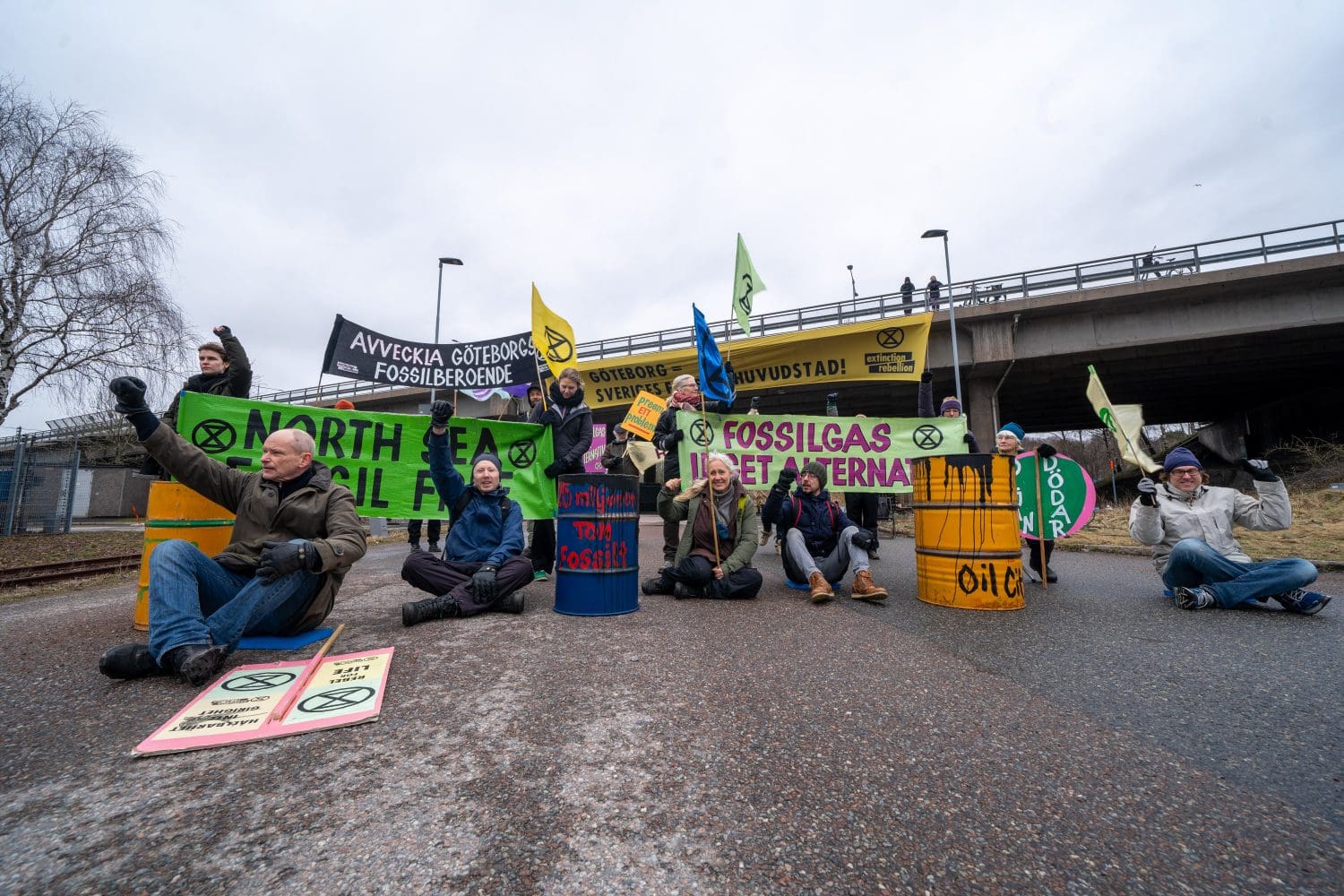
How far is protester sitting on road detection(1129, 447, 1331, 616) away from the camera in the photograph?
13.0ft

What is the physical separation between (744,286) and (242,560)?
6904 mm

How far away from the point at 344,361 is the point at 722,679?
745 cm

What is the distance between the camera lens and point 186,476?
3111 mm

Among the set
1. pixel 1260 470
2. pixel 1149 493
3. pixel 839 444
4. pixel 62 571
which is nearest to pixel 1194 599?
pixel 1149 493

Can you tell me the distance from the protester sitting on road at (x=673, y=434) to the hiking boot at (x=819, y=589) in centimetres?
177

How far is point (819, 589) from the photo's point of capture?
179 inches

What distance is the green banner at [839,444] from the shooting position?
673 centimetres

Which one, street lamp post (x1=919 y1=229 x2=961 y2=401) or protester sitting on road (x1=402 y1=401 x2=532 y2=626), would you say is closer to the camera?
protester sitting on road (x1=402 y1=401 x2=532 y2=626)

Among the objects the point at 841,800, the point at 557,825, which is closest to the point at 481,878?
the point at 557,825

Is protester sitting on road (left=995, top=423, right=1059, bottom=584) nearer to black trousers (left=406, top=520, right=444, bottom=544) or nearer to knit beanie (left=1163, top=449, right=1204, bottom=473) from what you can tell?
knit beanie (left=1163, top=449, right=1204, bottom=473)

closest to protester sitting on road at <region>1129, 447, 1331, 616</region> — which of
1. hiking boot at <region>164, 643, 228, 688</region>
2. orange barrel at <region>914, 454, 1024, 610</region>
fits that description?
orange barrel at <region>914, 454, 1024, 610</region>

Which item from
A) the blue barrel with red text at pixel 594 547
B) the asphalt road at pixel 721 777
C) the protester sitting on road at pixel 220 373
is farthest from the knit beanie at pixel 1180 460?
the protester sitting on road at pixel 220 373

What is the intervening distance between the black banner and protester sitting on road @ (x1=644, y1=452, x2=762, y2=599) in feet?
16.3

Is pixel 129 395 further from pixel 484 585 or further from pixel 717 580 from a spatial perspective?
pixel 717 580
